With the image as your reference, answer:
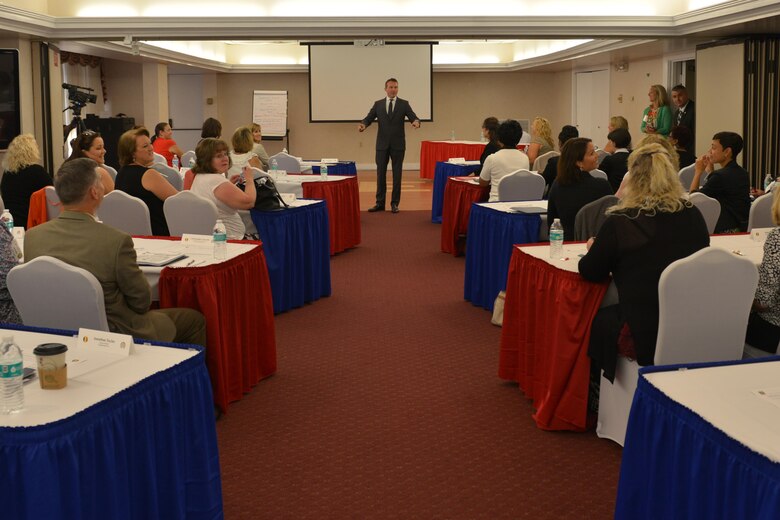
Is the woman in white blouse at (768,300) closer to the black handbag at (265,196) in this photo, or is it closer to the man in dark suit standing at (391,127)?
the black handbag at (265,196)

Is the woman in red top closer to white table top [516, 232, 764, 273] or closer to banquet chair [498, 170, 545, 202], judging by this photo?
banquet chair [498, 170, 545, 202]

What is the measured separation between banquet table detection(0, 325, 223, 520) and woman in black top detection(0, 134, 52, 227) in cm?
423

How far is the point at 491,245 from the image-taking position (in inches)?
262

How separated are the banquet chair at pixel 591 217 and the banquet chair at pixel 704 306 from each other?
1.57 meters

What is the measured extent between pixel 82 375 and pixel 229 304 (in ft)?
6.07

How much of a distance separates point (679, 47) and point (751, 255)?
32.5 feet

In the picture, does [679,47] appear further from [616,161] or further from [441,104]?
[441,104]

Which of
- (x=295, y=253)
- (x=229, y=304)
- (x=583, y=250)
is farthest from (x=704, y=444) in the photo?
(x=295, y=253)

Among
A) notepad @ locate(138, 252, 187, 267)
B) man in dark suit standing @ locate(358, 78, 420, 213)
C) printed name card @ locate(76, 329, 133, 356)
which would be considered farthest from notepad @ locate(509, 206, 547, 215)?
man in dark suit standing @ locate(358, 78, 420, 213)

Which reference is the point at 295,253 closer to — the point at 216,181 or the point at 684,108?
the point at 216,181

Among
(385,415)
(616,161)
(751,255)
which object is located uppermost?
(616,161)

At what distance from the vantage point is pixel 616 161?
25.9 ft

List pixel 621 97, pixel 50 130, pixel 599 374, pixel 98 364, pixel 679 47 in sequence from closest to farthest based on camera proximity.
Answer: pixel 98 364 < pixel 599 374 < pixel 50 130 < pixel 679 47 < pixel 621 97

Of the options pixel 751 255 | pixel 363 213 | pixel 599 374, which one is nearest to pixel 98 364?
pixel 599 374
